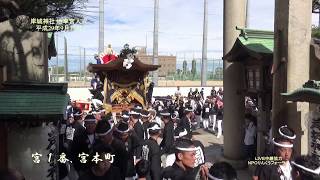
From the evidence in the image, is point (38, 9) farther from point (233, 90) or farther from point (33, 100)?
point (233, 90)

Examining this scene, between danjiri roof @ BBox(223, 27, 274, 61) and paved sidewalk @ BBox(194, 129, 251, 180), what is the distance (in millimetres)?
2879

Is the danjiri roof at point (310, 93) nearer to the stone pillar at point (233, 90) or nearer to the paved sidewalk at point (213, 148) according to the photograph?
the paved sidewalk at point (213, 148)

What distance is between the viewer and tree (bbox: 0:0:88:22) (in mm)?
4337

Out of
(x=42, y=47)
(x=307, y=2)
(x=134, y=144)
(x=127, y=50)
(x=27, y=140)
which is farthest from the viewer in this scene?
(x=127, y=50)

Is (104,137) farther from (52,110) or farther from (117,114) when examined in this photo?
(117,114)

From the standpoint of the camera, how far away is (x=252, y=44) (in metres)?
11.0

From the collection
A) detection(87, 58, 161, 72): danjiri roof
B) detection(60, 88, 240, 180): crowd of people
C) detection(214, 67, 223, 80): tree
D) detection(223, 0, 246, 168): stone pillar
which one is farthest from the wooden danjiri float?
detection(214, 67, 223, 80): tree

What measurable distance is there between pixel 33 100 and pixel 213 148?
32.1ft

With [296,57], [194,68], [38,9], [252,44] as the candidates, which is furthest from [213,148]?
[194,68]

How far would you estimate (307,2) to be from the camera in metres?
8.45

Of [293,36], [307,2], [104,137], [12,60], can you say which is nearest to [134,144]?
[104,137]

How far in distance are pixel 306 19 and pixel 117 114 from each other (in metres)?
9.98

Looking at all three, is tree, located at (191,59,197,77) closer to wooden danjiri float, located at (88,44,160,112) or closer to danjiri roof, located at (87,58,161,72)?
wooden danjiri float, located at (88,44,160,112)

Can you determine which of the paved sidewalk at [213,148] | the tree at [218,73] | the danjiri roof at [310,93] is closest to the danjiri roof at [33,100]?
the danjiri roof at [310,93]
